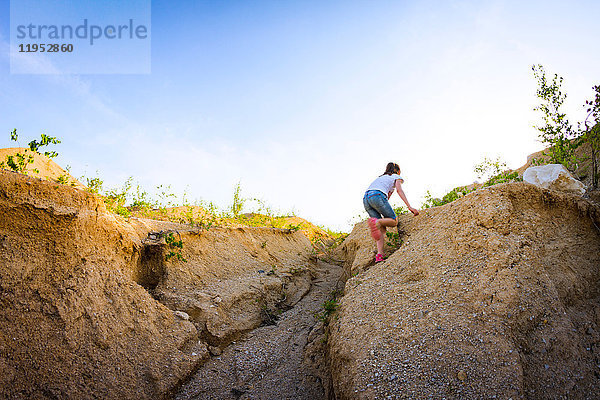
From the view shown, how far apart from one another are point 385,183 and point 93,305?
14.3ft

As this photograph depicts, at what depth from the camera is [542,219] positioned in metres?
3.70

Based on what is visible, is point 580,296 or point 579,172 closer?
point 580,296

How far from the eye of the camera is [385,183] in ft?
16.9

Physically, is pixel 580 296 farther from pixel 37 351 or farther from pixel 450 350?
pixel 37 351

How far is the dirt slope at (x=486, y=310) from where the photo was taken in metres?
2.54

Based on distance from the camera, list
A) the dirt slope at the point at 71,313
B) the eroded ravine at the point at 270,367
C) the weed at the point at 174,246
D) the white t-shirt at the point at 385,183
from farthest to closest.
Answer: the white t-shirt at the point at 385,183
the weed at the point at 174,246
the eroded ravine at the point at 270,367
the dirt slope at the point at 71,313

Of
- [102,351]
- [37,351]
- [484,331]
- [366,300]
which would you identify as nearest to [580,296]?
[484,331]

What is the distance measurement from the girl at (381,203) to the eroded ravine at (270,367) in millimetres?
1702

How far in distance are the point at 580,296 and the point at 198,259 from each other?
5127 mm

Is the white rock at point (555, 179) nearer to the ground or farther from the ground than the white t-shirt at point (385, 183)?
nearer to the ground

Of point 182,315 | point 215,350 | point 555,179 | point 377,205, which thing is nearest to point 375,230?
point 377,205

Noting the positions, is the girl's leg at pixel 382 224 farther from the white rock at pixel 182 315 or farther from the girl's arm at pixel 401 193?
the white rock at pixel 182 315

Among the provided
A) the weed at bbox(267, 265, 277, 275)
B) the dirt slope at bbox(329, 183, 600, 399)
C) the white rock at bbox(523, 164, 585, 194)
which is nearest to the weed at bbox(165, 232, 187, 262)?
the weed at bbox(267, 265, 277, 275)

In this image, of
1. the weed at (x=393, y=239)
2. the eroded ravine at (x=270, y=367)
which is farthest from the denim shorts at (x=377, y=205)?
the eroded ravine at (x=270, y=367)
